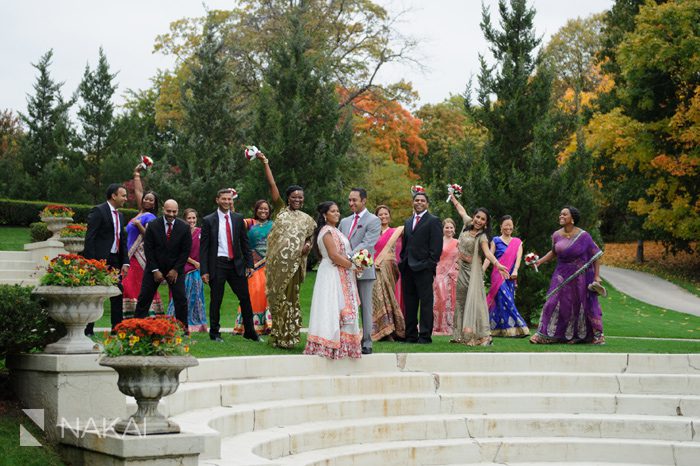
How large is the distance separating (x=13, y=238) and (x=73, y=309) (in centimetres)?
2173

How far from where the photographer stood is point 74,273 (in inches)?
293

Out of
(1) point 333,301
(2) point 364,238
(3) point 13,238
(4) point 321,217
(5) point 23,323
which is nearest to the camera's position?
(5) point 23,323

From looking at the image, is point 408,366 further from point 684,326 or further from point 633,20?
point 633,20

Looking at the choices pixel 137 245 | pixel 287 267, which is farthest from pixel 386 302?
pixel 137 245

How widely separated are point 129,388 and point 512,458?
5039 millimetres

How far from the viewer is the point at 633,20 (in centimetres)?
3847

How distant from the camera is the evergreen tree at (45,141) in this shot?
38406 mm

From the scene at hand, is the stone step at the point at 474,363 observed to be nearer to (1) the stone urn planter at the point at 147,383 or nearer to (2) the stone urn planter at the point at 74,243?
(1) the stone urn planter at the point at 147,383

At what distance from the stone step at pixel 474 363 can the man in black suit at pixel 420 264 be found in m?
1.06

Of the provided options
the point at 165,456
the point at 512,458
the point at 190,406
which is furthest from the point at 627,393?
the point at 165,456

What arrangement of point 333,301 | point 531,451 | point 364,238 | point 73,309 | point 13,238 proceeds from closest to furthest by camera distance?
point 73,309
point 531,451
point 333,301
point 364,238
point 13,238

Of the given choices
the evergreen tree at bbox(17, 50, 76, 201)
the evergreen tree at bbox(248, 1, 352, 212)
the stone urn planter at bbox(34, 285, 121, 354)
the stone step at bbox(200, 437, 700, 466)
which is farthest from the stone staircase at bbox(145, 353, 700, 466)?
the evergreen tree at bbox(17, 50, 76, 201)

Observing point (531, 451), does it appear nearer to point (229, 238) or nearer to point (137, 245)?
point (229, 238)

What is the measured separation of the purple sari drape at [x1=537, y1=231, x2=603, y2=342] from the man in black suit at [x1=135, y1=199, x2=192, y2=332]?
5.28 meters
